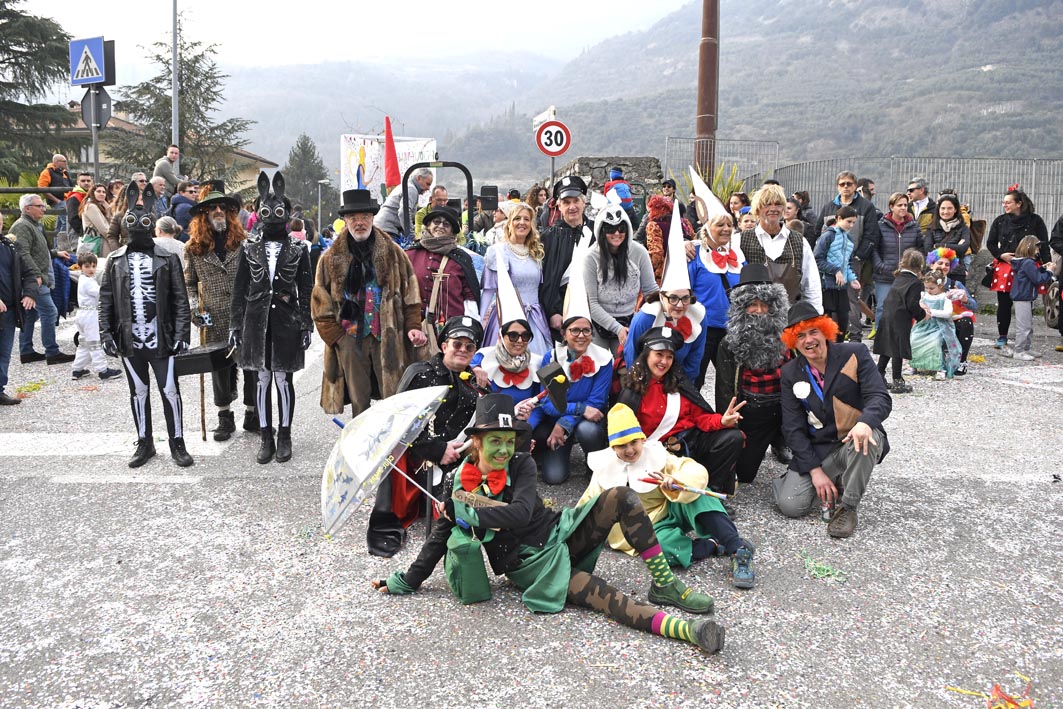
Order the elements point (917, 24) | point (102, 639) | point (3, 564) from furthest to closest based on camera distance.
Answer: point (917, 24) → point (3, 564) → point (102, 639)

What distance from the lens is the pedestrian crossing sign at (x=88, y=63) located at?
12.5m

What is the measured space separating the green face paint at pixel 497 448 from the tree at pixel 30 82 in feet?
108

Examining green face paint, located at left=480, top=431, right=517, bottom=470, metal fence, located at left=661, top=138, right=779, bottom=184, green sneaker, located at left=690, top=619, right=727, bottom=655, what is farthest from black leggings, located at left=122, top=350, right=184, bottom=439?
metal fence, located at left=661, top=138, right=779, bottom=184

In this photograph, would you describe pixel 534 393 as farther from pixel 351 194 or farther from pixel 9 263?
pixel 9 263

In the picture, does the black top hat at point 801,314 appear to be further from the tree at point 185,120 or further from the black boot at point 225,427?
the tree at point 185,120

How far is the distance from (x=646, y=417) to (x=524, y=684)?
2.20 m

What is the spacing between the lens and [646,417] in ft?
16.9

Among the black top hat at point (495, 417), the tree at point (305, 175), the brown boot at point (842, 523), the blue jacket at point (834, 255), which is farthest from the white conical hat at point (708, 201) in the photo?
the tree at point (305, 175)

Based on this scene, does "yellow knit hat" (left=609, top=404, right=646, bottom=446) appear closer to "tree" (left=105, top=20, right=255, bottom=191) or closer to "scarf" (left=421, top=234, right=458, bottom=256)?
"scarf" (left=421, top=234, right=458, bottom=256)

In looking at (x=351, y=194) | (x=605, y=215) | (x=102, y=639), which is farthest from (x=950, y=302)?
(x=102, y=639)

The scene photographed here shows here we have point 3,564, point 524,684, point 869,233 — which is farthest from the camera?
point 869,233

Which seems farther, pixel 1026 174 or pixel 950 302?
pixel 1026 174

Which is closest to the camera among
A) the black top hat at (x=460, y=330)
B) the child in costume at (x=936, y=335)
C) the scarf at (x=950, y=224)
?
the black top hat at (x=460, y=330)

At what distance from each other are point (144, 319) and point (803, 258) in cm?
506
